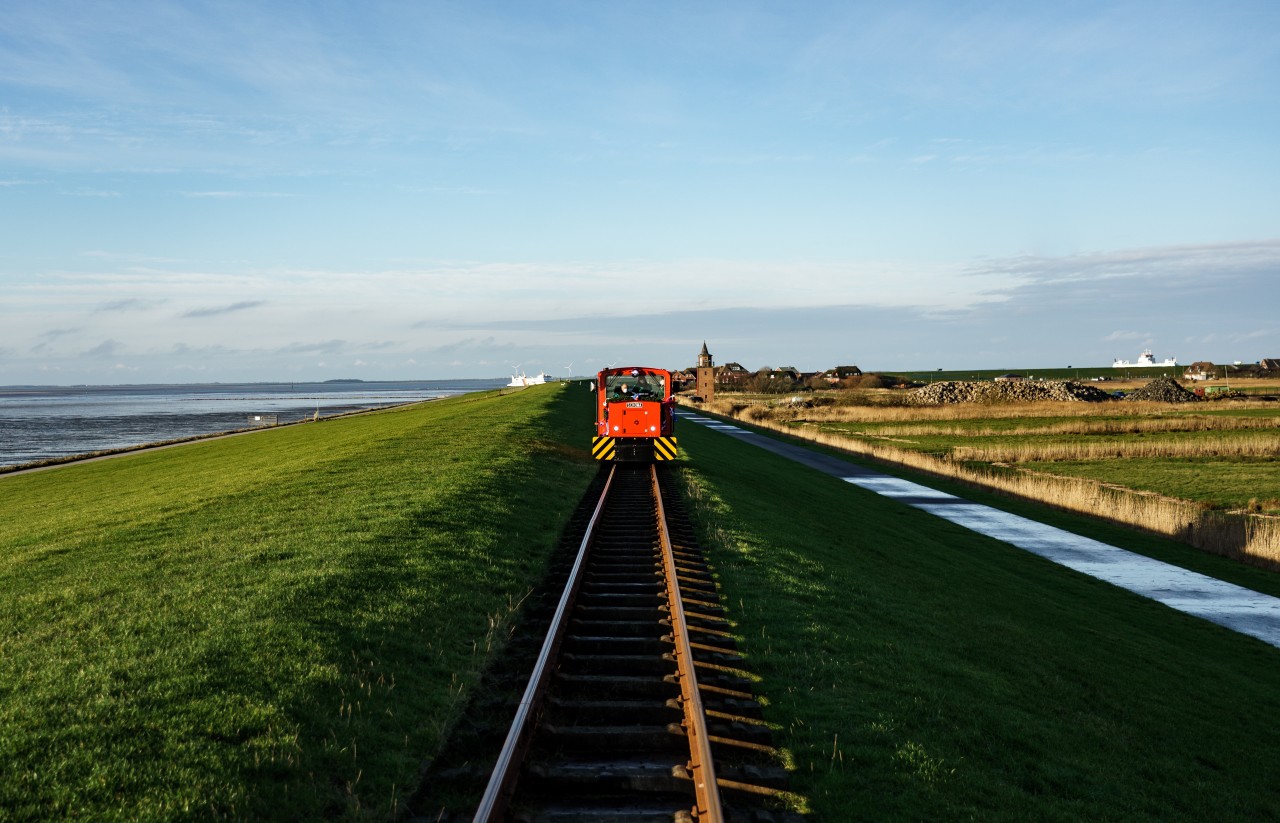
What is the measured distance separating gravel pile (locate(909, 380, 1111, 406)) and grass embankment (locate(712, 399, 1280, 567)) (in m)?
10.4

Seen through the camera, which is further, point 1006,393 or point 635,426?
point 1006,393

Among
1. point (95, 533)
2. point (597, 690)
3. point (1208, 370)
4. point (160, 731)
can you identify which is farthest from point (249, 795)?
point (1208, 370)

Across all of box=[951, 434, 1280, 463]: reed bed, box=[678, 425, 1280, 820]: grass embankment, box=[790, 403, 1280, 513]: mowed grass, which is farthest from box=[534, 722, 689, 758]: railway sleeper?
box=[951, 434, 1280, 463]: reed bed

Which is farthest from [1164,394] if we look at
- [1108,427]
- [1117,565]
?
[1117,565]

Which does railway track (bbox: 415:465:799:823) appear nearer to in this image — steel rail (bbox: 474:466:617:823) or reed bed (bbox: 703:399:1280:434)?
steel rail (bbox: 474:466:617:823)

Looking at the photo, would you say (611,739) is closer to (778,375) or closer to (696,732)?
(696,732)

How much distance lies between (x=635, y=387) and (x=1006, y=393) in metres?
90.5

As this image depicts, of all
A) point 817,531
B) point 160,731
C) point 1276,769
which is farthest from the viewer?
point 817,531

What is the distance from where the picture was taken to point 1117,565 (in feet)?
79.5

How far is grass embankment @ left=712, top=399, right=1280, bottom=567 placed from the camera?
30781 mm

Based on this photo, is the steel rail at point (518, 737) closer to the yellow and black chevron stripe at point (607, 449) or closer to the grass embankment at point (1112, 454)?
the yellow and black chevron stripe at point (607, 449)

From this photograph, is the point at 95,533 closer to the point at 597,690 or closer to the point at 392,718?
the point at 392,718

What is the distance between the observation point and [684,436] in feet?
161

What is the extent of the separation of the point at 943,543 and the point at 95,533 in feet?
70.8
